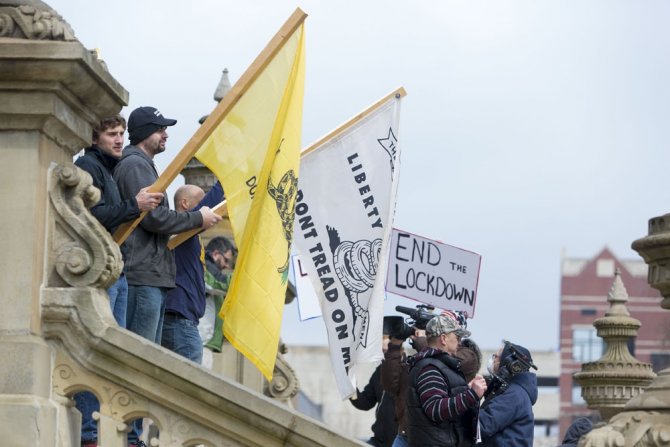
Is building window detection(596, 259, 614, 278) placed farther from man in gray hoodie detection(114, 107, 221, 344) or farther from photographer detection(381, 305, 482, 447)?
man in gray hoodie detection(114, 107, 221, 344)

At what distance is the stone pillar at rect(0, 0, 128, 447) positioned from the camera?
25.0ft

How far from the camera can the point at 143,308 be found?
9.27 meters

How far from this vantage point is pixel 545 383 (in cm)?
9925

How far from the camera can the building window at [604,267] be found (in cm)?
10000

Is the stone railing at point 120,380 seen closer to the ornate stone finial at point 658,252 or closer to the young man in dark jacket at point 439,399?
the ornate stone finial at point 658,252

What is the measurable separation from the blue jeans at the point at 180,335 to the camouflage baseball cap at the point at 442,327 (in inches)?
56.4

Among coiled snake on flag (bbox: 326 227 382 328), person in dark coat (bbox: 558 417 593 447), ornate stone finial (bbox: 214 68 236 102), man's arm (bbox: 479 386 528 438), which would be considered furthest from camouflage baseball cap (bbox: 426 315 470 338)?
ornate stone finial (bbox: 214 68 236 102)

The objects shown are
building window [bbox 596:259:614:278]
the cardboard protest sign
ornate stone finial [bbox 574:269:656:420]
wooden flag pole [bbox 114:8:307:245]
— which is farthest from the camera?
building window [bbox 596:259:614:278]

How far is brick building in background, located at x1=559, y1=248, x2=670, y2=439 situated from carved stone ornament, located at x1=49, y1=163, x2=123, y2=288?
3515 inches

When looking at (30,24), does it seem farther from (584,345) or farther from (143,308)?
(584,345)

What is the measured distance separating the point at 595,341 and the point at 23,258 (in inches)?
3659

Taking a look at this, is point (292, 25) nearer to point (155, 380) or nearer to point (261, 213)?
point (261, 213)

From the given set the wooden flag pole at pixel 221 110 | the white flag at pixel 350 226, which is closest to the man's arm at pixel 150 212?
the wooden flag pole at pixel 221 110

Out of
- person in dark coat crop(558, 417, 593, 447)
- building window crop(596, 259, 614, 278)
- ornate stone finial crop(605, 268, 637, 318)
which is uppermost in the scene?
building window crop(596, 259, 614, 278)
